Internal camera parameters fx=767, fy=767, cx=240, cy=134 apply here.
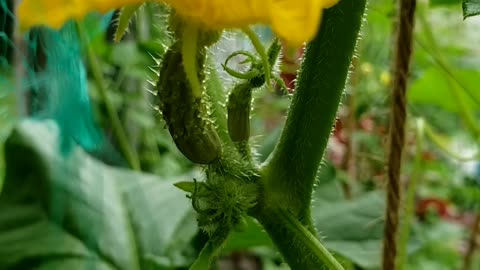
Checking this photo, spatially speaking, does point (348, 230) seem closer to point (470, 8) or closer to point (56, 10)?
point (470, 8)

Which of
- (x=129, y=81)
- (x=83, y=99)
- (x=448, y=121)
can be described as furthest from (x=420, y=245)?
(x=448, y=121)

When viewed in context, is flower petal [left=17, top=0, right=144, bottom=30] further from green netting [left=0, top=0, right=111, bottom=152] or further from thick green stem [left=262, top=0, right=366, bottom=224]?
green netting [left=0, top=0, right=111, bottom=152]

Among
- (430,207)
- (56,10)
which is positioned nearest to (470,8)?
(56,10)

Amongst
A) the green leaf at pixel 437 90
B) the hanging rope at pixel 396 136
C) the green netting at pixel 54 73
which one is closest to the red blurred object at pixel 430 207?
the green leaf at pixel 437 90

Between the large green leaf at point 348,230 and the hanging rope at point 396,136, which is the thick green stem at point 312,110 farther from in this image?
the large green leaf at point 348,230

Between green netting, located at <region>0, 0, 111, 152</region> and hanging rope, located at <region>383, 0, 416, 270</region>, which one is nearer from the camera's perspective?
hanging rope, located at <region>383, 0, 416, 270</region>

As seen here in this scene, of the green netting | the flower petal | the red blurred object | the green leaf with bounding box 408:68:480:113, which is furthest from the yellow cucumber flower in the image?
the red blurred object
